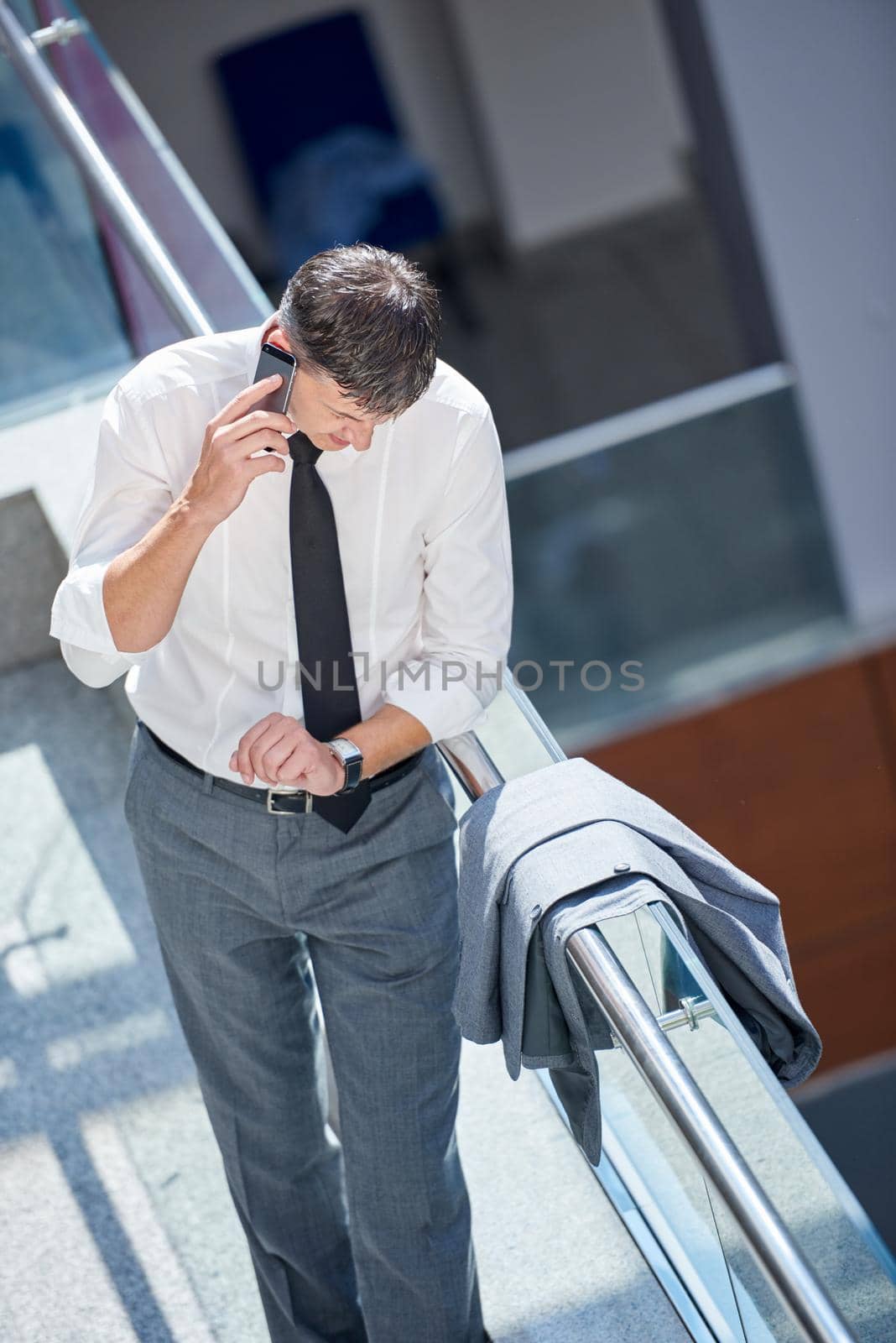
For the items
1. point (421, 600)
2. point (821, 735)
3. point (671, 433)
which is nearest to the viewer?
point (421, 600)

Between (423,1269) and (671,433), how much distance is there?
5.46 m

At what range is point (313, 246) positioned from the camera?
7551 millimetres

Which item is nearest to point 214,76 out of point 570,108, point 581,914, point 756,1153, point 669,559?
point 570,108

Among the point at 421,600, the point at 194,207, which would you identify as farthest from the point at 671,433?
the point at 421,600

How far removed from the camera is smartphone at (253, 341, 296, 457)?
1.38 m

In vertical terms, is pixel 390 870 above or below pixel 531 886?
below

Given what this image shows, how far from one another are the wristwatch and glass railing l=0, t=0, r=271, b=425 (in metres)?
1.51

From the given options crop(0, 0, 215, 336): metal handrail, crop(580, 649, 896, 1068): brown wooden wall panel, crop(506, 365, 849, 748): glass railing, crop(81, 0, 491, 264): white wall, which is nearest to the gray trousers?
crop(0, 0, 215, 336): metal handrail

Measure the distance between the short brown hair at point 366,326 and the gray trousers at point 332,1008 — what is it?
0.49 metres

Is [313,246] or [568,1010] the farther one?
[313,246]

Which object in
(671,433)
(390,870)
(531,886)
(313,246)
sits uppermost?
(531,886)

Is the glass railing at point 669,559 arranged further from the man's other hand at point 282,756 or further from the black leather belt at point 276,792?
the man's other hand at point 282,756

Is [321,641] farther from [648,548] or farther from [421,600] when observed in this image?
[648,548]

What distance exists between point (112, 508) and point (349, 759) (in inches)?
14.4
